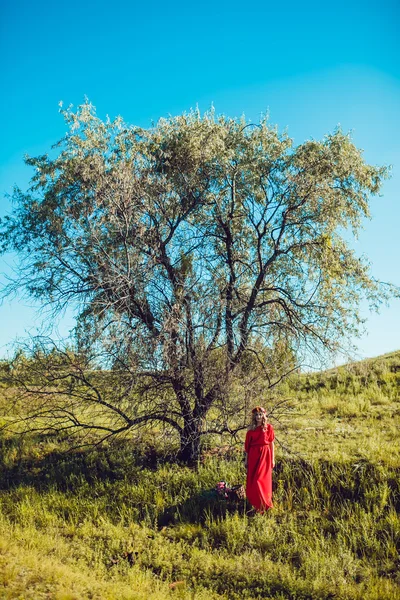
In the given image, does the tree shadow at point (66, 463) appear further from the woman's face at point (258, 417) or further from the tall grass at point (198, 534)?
the woman's face at point (258, 417)

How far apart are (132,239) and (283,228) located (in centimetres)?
373

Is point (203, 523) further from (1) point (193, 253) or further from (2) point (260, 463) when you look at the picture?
(1) point (193, 253)

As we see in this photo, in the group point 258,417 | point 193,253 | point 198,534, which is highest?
point 193,253

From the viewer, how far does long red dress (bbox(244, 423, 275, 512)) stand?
820cm

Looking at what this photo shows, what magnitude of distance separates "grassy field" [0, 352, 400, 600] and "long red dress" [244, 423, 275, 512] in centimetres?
31

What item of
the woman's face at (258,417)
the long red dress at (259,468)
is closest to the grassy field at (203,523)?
the long red dress at (259,468)

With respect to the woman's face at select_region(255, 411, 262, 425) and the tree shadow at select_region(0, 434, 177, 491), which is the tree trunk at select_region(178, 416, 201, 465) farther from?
the woman's face at select_region(255, 411, 262, 425)

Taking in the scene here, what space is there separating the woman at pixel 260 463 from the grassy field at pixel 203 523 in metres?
0.32

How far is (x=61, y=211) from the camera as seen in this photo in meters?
11.1

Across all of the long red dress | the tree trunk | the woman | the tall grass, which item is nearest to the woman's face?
the woman

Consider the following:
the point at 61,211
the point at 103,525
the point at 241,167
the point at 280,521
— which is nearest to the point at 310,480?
the point at 280,521

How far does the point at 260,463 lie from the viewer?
8.30 metres

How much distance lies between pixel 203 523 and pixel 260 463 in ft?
4.79

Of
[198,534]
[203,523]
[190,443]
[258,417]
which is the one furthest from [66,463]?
[258,417]
